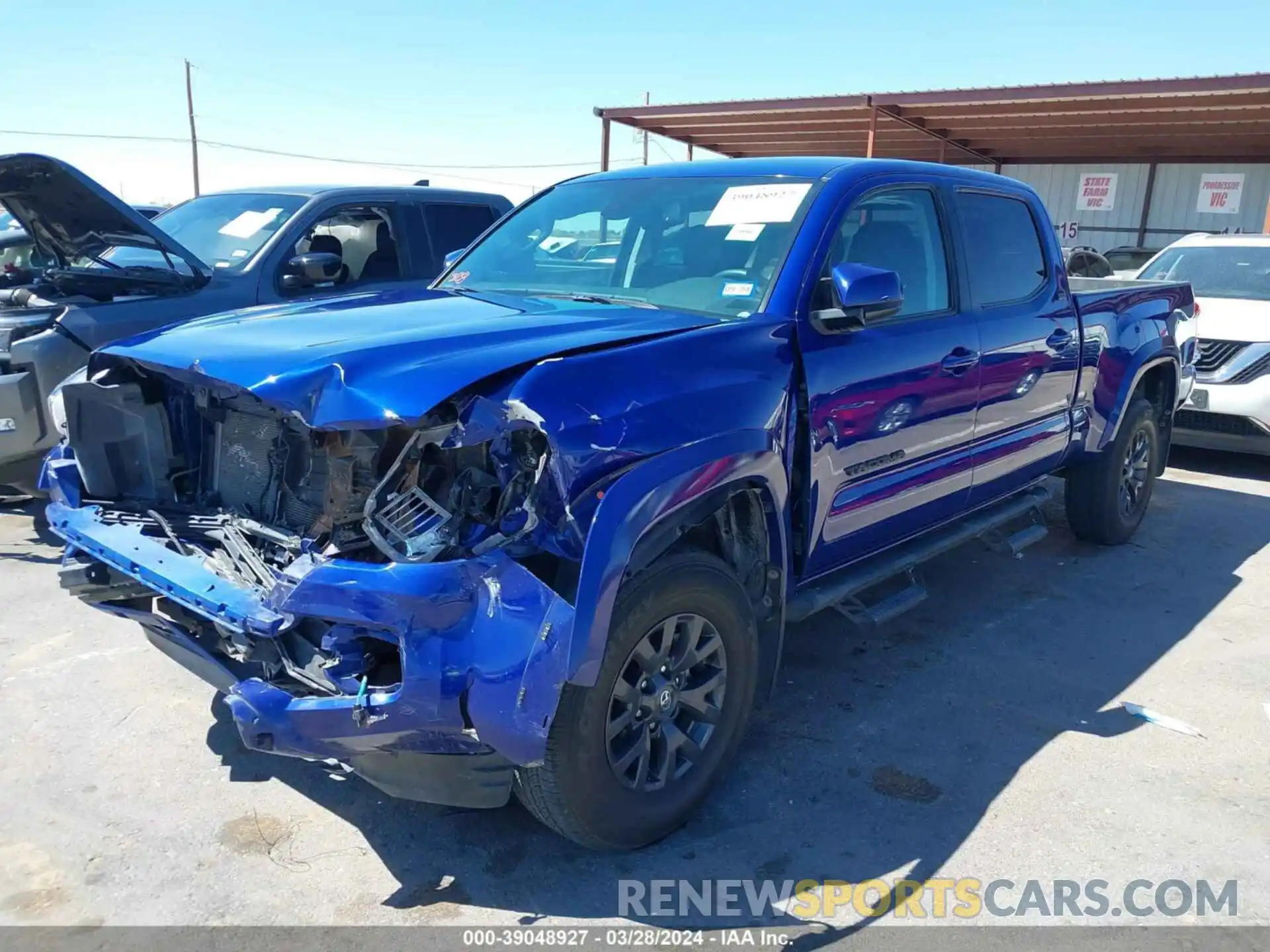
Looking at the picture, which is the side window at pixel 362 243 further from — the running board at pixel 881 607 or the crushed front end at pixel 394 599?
the running board at pixel 881 607

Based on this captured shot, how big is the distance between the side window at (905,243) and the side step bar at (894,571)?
3.26 feet

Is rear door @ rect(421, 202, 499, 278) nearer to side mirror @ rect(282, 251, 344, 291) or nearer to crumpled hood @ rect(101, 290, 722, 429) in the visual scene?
side mirror @ rect(282, 251, 344, 291)

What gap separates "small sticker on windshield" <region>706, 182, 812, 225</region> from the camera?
3.46 meters

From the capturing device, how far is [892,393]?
3529 millimetres

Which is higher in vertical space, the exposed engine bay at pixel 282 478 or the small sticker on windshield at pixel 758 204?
the small sticker on windshield at pixel 758 204

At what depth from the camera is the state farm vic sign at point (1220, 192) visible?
19.0m

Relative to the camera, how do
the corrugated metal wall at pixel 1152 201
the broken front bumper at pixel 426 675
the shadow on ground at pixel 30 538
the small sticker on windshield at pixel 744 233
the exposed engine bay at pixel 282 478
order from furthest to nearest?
the corrugated metal wall at pixel 1152 201 < the shadow on ground at pixel 30 538 < the small sticker on windshield at pixel 744 233 < the exposed engine bay at pixel 282 478 < the broken front bumper at pixel 426 675

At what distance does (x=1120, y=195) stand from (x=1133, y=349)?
17.9 metres

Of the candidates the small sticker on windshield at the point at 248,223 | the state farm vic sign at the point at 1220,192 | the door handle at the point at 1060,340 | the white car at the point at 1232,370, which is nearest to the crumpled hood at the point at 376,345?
the door handle at the point at 1060,340

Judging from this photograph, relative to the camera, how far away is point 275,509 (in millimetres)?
2893

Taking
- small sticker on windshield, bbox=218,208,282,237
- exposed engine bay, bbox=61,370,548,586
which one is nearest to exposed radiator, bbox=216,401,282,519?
exposed engine bay, bbox=61,370,548,586

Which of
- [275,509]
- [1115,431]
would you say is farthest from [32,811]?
[1115,431]

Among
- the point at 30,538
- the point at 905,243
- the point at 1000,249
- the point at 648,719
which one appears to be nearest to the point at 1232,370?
the point at 1000,249

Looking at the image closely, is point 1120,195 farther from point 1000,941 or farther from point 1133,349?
point 1000,941
